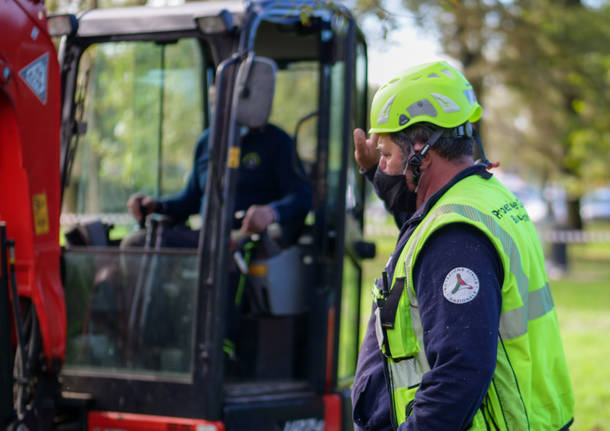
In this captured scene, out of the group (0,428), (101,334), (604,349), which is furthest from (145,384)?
(604,349)

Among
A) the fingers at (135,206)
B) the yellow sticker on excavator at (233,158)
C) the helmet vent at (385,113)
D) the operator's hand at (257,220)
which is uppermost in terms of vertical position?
the yellow sticker on excavator at (233,158)

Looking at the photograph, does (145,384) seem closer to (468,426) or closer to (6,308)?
(6,308)

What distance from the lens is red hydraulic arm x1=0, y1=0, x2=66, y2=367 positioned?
11.1ft

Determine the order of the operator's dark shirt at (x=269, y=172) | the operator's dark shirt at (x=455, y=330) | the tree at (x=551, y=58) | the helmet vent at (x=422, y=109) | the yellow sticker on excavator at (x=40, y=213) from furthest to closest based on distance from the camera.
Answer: the tree at (x=551, y=58) → the operator's dark shirt at (x=269, y=172) → the yellow sticker on excavator at (x=40, y=213) → the helmet vent at (x=422, y=109) → the operator's dark shirt at (x=455, y=330)

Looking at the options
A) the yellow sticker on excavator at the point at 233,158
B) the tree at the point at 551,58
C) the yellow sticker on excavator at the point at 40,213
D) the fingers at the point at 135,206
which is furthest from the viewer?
the tree at the point at 551,58

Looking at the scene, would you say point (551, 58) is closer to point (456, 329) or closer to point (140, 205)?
point (140, 205)

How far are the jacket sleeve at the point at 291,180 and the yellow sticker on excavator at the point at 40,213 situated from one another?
1283 millimetres

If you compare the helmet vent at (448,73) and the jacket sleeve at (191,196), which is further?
the jacket sleeve at (191,196)

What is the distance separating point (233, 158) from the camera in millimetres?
3867

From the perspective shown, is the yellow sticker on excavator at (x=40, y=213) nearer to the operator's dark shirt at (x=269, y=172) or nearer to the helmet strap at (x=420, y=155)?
the operator's dark shirt at (x=269, y=172)

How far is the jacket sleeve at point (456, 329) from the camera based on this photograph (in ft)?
6.18

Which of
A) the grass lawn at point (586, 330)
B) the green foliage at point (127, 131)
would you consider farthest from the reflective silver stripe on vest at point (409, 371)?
the grass lawn at point (586, 330)

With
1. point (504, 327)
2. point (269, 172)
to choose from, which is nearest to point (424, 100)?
point (504, 327)

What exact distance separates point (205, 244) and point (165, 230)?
2.18ft
